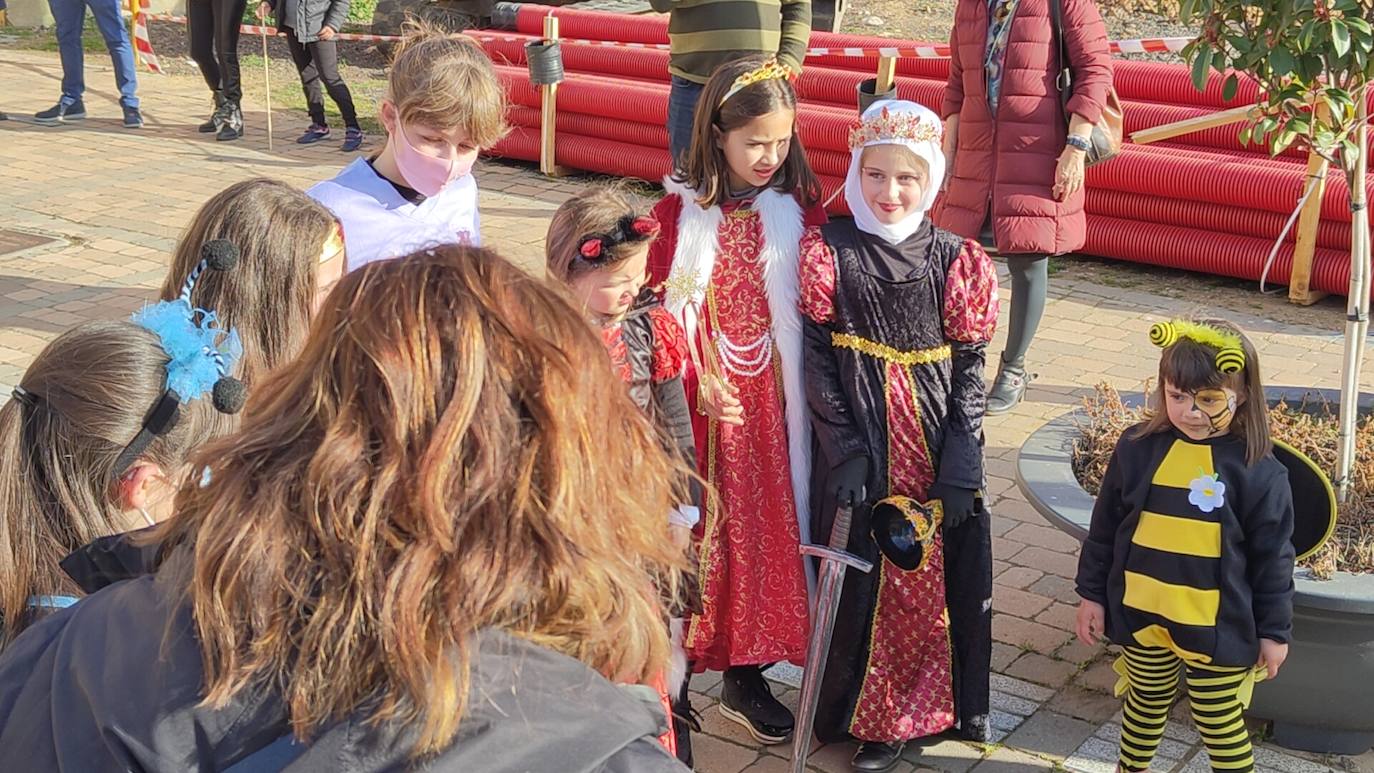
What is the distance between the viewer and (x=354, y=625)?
1191mm

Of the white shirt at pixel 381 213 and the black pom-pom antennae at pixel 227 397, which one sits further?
the white shirt at pixel 381 213

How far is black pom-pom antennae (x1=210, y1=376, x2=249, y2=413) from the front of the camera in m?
2.00

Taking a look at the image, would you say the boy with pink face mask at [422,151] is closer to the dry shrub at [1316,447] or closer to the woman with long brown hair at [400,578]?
the dry shrub at [1316,447]

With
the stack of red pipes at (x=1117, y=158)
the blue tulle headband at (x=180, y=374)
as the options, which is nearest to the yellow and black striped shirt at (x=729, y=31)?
the stack of red pipes at (x=1117, y=158)

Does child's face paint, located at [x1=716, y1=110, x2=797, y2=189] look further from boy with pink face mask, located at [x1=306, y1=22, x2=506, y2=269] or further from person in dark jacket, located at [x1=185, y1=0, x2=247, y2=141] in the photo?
person in dark jacket, located at [x1=185, y1=0, x2=247, y2=141]

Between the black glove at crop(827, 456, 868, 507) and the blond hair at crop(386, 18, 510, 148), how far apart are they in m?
1.10

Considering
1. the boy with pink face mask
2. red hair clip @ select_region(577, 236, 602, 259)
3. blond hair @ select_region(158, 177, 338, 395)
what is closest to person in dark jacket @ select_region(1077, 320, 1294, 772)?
red hair clip @ select_region(577, 236, 602, 259)

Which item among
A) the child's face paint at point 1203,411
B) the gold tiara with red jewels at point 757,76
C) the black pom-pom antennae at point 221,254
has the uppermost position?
the gold tiara with red jewels at point 757,76

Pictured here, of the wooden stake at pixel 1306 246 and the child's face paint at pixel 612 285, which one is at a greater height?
the child's face paint at pixel 612 285

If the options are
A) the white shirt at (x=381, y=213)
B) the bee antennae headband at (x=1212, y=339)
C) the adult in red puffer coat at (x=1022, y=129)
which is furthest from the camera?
the adult in red puffer coat at (x=1022, y=129)

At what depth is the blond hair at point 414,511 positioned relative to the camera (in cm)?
119

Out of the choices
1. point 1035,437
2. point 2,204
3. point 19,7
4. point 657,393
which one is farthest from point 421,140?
point 19,7

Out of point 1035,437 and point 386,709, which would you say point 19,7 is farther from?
point 386,709

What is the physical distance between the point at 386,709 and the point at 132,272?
21.0ft
